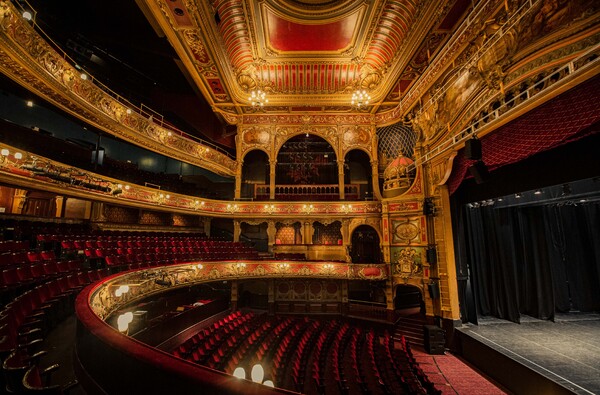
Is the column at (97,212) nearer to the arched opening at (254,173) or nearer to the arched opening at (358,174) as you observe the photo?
the arched opening at (254,173)

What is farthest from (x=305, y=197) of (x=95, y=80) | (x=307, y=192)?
(x=95, y=80)

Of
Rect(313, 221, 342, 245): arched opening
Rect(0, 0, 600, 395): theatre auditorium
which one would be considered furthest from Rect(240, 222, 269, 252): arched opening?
Rect(313, 221, 342, 245): arched opening

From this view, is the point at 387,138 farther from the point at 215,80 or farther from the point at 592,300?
the point at 592,300

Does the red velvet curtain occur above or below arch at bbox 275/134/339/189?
below

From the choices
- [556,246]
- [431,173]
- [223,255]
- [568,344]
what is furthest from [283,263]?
[556,246]

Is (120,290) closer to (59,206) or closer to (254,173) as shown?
(59,206)

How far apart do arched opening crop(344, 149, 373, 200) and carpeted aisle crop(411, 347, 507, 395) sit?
6947mm

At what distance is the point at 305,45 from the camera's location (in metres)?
8.32

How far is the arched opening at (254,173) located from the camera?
12.7 m

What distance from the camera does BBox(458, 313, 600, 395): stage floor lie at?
4102mm

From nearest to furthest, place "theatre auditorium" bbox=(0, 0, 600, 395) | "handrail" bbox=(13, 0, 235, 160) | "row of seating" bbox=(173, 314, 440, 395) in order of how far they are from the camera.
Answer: "theatre auditorium" bbox=(0, 0, 600, 395) < "row of seating" bbox=(173, 314, 440, 395) < "handrail" bbox=(13, 0, 235, 160)

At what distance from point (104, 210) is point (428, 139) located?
10840 mm

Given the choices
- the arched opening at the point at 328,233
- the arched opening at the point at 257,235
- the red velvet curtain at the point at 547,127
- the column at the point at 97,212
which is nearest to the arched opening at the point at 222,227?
the arched opening at the point at 257,235

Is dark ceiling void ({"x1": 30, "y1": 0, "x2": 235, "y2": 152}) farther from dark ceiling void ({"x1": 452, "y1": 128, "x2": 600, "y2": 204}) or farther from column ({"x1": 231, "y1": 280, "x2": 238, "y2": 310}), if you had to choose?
dark ceiling void ({"x1": 452, "y1": 128, "x2": 600, "y2": 204})
